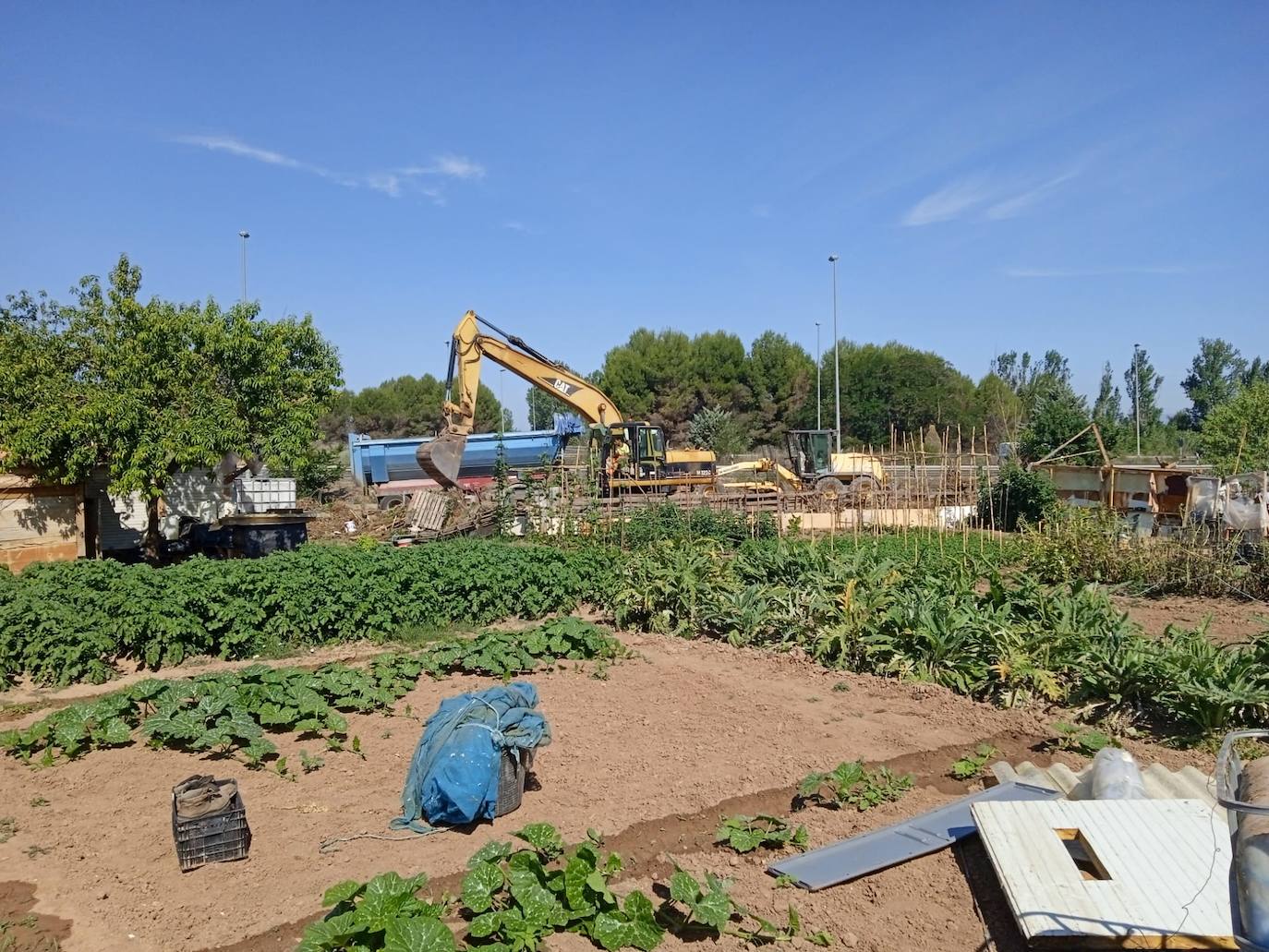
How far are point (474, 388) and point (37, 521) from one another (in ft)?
26.7

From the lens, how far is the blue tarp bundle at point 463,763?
4973mm

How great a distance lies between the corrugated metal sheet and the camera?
4.68m

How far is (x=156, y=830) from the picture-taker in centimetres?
505

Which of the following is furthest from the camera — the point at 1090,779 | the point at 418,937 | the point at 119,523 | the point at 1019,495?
the point at 1019,495

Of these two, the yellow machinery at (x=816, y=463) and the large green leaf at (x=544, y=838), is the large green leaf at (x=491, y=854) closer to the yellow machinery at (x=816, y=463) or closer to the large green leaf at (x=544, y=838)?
the large green leaf at (x=544, y=838)

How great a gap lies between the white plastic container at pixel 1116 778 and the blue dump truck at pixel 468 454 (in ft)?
80.2

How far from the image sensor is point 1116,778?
4551 mm

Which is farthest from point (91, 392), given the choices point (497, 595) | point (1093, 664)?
point (1093, 664)

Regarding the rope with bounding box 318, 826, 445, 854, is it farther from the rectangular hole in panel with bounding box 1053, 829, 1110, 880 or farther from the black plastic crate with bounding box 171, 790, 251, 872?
the rectangular hole in panel with bounding box 1053, 829, 1110, 880

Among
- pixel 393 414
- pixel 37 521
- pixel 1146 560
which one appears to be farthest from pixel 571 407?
pixel 393 414

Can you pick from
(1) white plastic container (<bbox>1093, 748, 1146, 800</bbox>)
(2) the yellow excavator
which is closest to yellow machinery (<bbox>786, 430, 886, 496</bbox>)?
(2) the yellow excavator

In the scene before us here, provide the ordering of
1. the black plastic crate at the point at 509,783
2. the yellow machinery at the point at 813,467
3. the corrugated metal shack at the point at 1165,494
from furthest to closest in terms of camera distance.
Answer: the yellow machinery at the point at 813,467
the corrugated metal shack at the point at 1165,494
the black plastic crate at the point at 509,783

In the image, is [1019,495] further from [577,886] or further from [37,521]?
[37,521]

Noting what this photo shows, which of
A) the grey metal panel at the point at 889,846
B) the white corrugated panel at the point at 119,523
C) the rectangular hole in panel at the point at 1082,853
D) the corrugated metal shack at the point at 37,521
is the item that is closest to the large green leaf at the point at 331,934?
the grey metal panel at the point at 889,846
